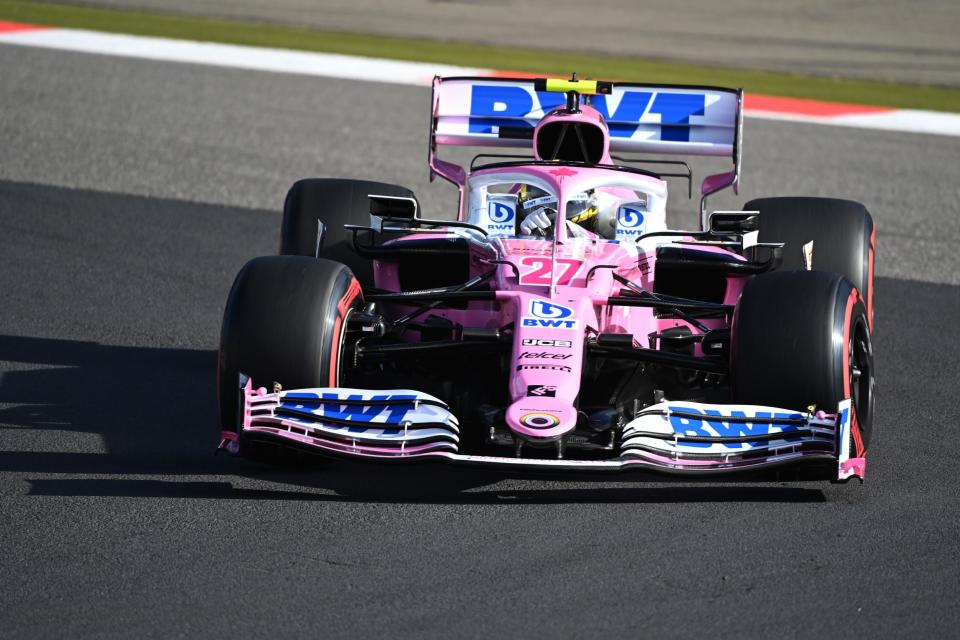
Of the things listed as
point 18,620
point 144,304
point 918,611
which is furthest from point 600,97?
point 18,620

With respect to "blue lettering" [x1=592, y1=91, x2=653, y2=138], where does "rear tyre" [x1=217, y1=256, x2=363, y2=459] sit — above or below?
below

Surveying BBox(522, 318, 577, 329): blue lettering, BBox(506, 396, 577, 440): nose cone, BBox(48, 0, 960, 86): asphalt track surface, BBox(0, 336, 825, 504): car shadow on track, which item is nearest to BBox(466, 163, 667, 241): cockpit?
BBox(522, 318, 577, 329): blue lettering

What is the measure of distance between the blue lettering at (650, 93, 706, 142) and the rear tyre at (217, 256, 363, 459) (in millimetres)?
3202

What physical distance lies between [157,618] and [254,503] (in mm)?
1272

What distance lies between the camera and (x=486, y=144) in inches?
372

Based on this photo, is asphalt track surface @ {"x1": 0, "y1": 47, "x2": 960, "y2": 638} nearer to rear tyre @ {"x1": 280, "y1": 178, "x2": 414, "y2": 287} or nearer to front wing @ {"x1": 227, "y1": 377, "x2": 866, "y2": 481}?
front wing @ {"x1": 227, "y1": 377, "x2": 866, "y2": 481}

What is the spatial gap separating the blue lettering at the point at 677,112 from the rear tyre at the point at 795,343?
2647 millimetres

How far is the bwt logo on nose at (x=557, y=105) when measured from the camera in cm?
931

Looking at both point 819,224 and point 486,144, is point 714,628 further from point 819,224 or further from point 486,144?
point 486,144

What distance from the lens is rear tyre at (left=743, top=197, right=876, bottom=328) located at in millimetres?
8617

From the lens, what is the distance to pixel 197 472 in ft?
22.6

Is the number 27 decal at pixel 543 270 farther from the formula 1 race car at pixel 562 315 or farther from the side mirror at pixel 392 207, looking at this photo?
the side mirror at pixel 392 207

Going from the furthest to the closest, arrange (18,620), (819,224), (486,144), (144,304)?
(144,304), (486,144), (819,224), (18,620)

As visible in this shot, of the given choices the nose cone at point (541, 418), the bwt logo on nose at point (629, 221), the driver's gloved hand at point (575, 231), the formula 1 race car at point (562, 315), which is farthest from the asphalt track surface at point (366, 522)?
the bwt logo on nose at point (629, 221)
